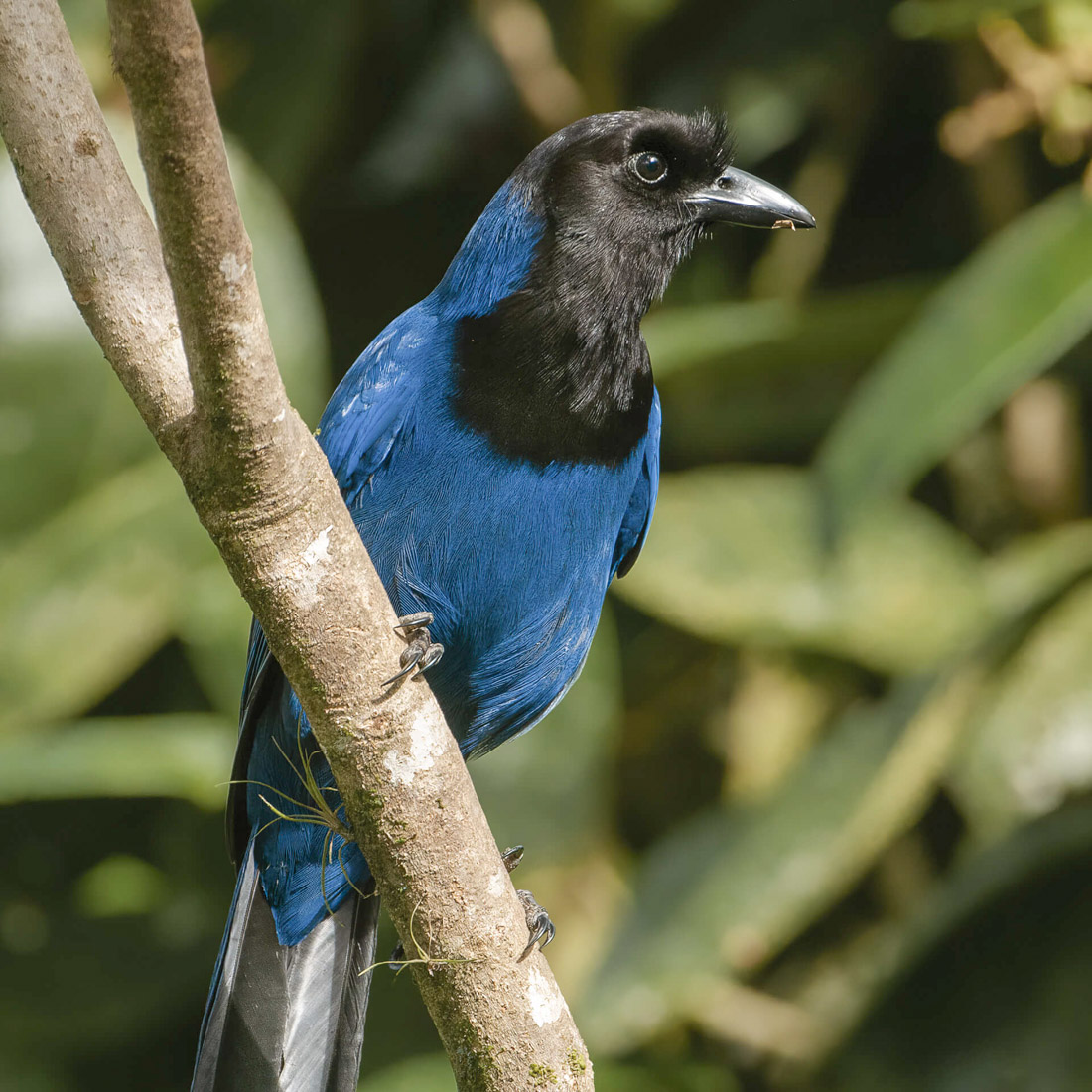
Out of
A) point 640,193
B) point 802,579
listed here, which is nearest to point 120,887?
point 802,579

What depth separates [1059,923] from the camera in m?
3.62

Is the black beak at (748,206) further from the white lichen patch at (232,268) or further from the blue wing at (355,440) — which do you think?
the white lichen patch at (232,268)

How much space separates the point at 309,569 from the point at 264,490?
0.11m

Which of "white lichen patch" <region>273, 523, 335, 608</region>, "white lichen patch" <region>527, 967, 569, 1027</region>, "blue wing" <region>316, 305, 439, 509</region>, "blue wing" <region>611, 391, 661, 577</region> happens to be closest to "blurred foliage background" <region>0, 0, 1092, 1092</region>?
"blue wing" <region>611, 391, 661, 577</region>

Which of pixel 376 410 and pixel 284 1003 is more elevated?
pixel 376 410

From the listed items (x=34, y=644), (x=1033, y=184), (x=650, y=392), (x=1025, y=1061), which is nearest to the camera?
(x=650, y=392)

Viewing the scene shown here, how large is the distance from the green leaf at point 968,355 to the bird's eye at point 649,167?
0.84 m

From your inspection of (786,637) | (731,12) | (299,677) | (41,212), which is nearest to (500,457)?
(299,677)

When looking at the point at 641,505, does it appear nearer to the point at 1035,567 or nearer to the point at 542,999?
the point at 542,999

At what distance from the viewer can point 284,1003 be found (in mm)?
2592

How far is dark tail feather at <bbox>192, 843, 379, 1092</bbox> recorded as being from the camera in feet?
8.23

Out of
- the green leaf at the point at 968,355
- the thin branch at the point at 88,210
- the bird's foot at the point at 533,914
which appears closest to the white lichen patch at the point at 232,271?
the thin branch at the point at 88,210

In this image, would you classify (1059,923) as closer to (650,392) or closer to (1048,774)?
(1048,774)

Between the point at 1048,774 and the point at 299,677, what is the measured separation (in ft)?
8.58
